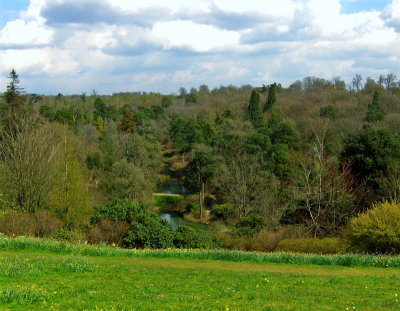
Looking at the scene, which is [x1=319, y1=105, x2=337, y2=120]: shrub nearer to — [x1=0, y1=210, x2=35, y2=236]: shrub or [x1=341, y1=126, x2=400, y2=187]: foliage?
[x1=341, y1=126, x2=400, y2=187]: foliage

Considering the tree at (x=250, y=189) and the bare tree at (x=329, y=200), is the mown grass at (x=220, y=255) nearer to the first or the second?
the bare tree at (x=329, y=200)

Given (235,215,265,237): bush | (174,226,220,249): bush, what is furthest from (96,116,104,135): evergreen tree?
(174,226,220,249): bush

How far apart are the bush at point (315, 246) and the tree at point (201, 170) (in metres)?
33.0

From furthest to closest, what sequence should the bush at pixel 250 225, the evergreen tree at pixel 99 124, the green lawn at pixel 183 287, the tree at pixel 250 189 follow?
the evergreen tree at pixel 99 124, the tree at pixel 250 189, the bush at pixel 250 225, the green lawn at pixel 183 287

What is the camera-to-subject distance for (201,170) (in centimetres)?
5881

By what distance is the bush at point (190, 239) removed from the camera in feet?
77.8

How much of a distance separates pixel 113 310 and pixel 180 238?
1494 centimetres

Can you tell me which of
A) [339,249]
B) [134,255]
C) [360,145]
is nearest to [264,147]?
[360,145]

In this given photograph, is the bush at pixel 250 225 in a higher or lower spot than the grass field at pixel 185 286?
lower

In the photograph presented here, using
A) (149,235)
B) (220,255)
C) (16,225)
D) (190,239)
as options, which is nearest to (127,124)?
(16,225)

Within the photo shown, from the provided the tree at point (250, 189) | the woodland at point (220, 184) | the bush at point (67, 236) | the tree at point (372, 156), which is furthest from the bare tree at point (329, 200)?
the bush at point (67, 236)

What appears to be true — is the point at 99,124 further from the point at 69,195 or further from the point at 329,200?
the point at 329,200

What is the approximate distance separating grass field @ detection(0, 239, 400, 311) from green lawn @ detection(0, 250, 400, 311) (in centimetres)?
2

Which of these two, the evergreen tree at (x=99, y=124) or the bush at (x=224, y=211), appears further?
the evergreen tree at (x=99, y=124)
